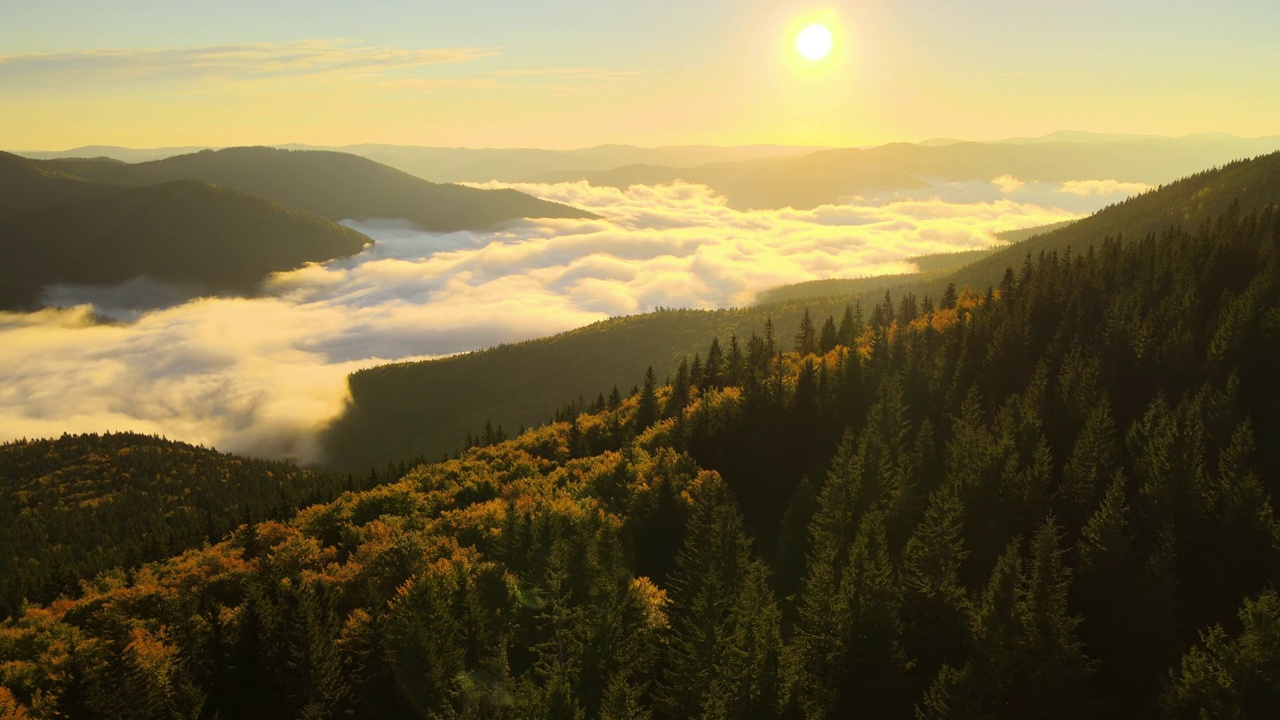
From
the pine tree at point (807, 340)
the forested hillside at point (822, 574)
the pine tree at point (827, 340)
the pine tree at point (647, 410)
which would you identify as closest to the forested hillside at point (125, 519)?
the forested hillside at point (822, 574)

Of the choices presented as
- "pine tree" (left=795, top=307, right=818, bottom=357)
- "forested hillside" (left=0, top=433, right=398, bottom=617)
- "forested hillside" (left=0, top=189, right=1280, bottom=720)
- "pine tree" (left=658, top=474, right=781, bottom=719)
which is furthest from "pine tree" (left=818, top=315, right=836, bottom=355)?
"pine tree" (left=658, top=474, right=781, bottom=719)

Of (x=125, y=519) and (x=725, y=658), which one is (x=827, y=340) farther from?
(x=125, y=519)

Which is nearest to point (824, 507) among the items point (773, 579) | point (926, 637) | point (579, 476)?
point (773, 579)

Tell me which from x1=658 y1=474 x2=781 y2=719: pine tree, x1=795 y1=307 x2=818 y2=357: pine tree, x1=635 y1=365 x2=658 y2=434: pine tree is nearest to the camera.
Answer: x1=658 y1=474 x2=781 y2=719: pine tree

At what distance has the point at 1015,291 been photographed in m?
118

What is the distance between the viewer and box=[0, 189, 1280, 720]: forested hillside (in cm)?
4100

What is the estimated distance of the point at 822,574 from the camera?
153 ft

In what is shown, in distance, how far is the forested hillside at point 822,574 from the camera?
4100cm

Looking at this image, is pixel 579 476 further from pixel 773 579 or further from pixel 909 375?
pixel 909 375

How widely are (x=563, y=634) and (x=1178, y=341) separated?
240ft

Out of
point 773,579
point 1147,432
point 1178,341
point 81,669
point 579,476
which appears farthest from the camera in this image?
point 579,476

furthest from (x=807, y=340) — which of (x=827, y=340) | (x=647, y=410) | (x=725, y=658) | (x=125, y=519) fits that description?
(x=125, y=519)

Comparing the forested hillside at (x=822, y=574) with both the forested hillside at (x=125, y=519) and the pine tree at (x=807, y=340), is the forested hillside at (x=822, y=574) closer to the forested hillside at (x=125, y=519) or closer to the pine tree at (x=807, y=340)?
the forested hillside at (x=125, y=519)

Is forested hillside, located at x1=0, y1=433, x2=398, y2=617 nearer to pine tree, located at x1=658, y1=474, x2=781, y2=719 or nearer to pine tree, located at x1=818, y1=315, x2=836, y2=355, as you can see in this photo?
pine tree, located at x1=818, y1=315, x2=836, y2=355
